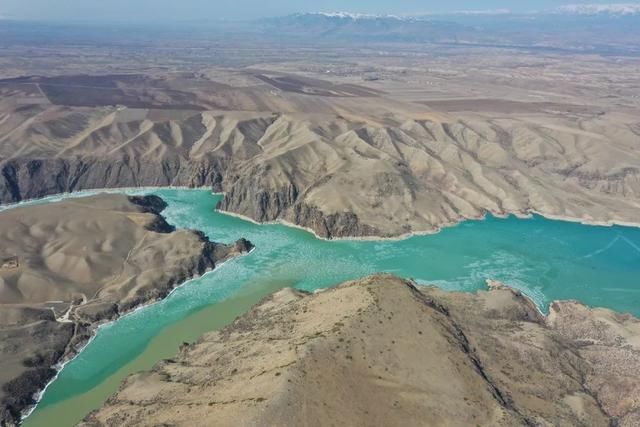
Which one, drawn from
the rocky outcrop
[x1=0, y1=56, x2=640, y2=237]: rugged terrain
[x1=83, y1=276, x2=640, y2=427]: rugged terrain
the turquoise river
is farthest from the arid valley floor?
the turquoise river

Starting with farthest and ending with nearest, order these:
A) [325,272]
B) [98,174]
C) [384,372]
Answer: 1. [98,174]
2. [325,272]
3. [384,372]

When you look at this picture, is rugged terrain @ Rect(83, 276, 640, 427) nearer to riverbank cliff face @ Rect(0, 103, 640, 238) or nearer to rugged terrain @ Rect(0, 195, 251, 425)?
rugged terrain @ Rect(0, 195, 251, 425)

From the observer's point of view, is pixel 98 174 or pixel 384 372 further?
pixel 98 174

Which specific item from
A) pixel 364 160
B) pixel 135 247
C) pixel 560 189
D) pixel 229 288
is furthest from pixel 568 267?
pixel 135 247

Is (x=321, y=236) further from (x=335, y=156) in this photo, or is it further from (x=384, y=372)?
(x=384, y=372)

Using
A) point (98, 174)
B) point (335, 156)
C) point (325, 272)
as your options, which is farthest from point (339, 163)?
point (98, 174)

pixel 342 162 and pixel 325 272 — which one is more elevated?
pixel 342 162

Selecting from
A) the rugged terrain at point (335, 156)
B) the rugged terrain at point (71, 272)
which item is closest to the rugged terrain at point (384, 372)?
the rugged terrain at point (71, 272)

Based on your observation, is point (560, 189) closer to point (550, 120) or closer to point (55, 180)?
point (550, 120)
